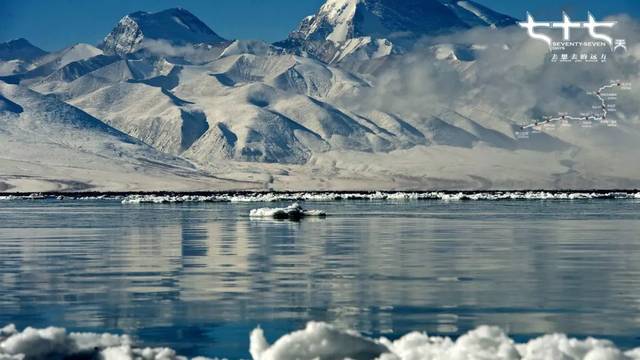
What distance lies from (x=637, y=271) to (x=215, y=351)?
18444 mm

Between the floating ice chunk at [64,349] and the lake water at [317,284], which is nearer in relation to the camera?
the floating ice chunk at [64,349]

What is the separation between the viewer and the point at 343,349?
20.0 metres

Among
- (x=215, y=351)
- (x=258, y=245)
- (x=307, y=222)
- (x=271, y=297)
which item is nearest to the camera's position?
(x=215, y=351)

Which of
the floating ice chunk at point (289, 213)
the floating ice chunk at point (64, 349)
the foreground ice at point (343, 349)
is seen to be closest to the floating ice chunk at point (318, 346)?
the foreground ice at point (343, 349)

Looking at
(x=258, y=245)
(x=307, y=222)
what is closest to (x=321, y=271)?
(x=258, y=245)

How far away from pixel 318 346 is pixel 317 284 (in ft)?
41.8

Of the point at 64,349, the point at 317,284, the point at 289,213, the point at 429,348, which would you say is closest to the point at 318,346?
the point at 429,348

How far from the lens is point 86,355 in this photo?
20250 mm

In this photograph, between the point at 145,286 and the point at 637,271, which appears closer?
the point at 145,286

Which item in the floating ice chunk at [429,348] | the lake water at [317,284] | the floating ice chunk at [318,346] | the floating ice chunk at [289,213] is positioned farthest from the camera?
the floating ice chunk at [289,213]

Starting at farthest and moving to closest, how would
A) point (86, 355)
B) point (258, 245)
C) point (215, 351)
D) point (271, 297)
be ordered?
point (258, 245) < point (271, 297) < point (215, 351) < point (86, 355)

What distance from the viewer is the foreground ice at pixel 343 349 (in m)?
19.6

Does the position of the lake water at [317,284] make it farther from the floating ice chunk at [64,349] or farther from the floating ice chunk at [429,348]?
the floating ice chunk at [429,348]

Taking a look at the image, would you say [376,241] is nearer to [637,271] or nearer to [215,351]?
[637,271]
